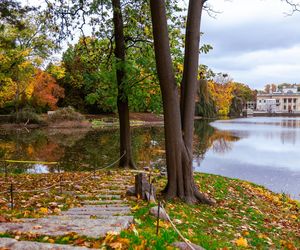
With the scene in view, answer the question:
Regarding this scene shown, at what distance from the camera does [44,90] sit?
48688mm

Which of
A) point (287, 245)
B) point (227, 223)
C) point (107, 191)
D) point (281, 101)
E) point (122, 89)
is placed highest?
point (281, 101)

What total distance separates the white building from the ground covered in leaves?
143 metres

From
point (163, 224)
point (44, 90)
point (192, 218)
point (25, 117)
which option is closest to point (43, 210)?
point (163, 224)

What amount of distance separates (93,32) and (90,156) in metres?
9.76

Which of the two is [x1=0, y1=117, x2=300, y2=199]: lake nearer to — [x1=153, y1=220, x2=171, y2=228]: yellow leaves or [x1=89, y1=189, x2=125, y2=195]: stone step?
[x1=89, y1=189, x2=125, y2=195]: stone step

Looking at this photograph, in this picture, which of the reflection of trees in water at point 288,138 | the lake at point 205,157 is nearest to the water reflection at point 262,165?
the lake at point 205,157

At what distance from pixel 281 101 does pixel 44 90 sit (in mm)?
123511

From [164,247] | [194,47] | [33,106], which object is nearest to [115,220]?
[164,247]

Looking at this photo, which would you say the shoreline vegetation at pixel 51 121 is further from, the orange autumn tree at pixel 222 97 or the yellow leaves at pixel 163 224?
the orange autumn tree at pixel 222 97

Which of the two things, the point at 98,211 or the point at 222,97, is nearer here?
the point at 98,211

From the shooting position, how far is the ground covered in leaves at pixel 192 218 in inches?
165

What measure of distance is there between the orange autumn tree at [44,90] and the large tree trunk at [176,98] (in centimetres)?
4080

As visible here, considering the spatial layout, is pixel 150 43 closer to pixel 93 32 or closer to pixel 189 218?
pixel 93 32

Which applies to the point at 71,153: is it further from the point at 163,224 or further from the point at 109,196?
the point at 163,224
